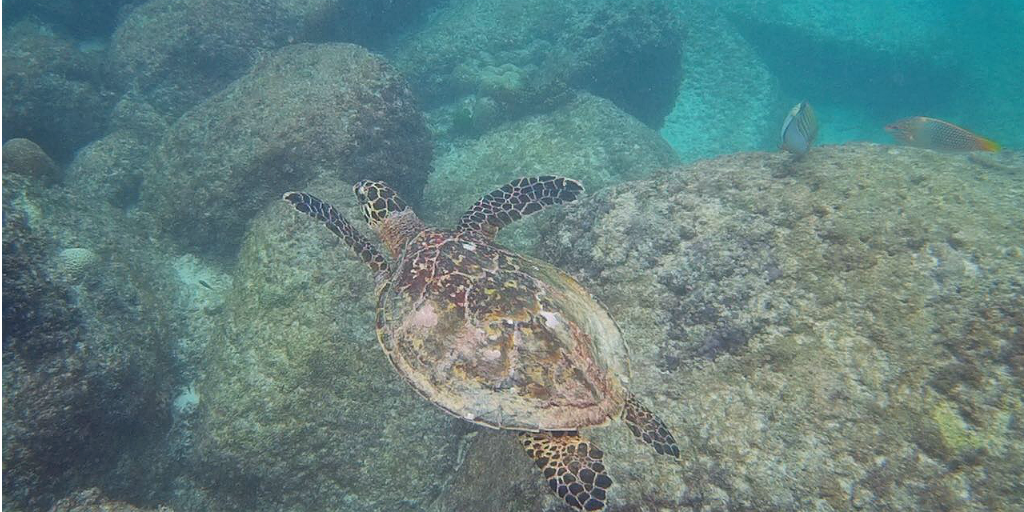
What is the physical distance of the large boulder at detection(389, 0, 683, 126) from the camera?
11.2 metres

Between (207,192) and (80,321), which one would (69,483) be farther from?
(207,192)

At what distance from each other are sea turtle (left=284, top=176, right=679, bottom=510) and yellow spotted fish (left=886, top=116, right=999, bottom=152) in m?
4.38

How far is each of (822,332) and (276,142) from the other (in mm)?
6458

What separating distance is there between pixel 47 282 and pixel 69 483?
1938mm

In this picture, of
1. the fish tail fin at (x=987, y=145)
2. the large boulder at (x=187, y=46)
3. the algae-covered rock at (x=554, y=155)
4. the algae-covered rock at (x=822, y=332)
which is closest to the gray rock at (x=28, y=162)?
the large boulder at (x=187, y=46)

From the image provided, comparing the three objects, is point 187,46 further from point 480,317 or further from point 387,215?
point 480,317

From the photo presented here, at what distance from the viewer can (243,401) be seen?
14.8ft

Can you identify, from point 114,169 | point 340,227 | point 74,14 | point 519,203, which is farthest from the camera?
point 74,14

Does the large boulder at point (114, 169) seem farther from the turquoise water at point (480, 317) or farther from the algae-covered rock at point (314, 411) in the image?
the algae-covered rock at point (314, 411)

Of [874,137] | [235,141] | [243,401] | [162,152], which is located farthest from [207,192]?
[874,137]

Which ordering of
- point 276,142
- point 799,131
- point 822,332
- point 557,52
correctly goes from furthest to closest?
point 557,52
point 276,142
point 799,131
point 822,332

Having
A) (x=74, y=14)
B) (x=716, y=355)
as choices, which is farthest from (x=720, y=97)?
(x=74, y=14)

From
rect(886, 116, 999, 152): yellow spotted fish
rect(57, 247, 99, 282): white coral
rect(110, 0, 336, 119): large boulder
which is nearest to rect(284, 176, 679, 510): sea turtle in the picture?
rect(57, 247, 99, 282): white coral

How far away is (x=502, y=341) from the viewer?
314 centimetres
